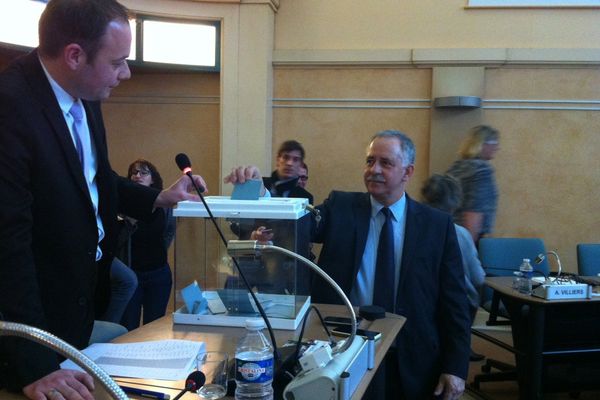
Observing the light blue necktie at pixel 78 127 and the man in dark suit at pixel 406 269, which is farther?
the man in dark suit at pixel 406 269

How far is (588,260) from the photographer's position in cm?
432

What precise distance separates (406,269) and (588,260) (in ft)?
8.93

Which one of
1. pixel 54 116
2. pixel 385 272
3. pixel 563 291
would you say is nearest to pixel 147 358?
pixel 54 116

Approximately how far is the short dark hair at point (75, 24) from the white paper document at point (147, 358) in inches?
30.4

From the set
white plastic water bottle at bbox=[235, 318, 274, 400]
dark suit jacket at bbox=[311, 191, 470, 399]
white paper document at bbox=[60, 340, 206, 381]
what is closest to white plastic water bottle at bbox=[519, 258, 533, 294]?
dark suit jacket at bbox=[311, 191, 470, 399]

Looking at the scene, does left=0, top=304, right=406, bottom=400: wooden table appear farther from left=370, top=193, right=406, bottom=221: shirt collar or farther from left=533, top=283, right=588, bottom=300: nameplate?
left=533, top=283, right=588, bottom=300: nameplate

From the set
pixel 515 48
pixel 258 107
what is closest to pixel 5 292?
pixel 258 107

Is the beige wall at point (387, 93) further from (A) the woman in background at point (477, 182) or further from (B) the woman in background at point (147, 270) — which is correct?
(B) the woman in background at point (147, 270)

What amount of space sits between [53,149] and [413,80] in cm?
439

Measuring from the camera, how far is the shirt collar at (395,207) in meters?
2.38

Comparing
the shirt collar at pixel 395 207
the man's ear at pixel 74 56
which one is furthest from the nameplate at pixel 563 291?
the man's ear at pixel 74 56

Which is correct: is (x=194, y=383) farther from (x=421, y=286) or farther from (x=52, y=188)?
(x=421, y=286)

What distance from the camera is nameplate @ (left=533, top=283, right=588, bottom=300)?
3.21 meters

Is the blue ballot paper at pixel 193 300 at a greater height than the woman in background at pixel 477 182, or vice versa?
the woman in background at pixel 477 182
